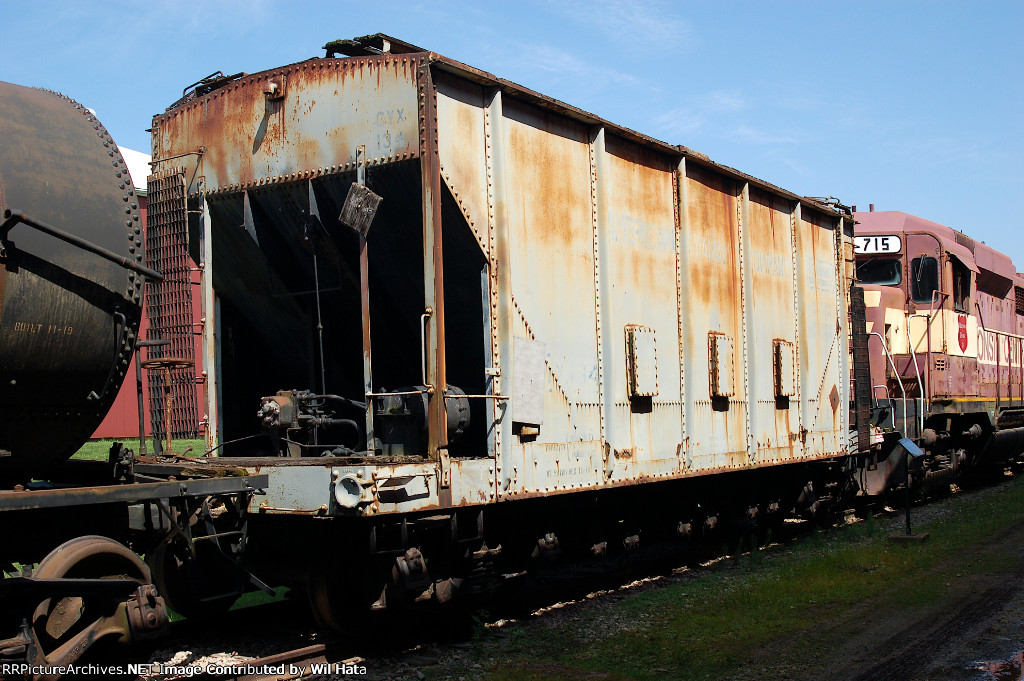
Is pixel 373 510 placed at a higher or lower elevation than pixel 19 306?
lower

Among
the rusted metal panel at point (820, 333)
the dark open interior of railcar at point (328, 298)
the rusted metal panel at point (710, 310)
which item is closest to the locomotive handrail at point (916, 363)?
the rusted metal panel at point (820, 333)

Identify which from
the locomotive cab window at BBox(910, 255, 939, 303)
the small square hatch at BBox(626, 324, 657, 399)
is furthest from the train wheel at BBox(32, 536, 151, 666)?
the locomotive cab window at BBox(910, 255, 939, 303)

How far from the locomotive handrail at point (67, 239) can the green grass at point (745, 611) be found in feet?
10.7

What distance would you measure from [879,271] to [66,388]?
13731 millimetres

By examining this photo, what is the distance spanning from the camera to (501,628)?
7176 mm

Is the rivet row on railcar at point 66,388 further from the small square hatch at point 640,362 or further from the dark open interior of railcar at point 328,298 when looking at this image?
the small square hatch at point 640,362

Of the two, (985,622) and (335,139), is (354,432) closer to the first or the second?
(335,139)

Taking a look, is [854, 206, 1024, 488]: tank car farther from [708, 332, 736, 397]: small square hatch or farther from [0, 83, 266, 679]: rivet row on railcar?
[0, 83, 266, 679]: rivet row on railcar

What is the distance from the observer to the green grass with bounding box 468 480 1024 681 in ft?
20.3

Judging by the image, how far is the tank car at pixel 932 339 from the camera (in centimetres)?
1425

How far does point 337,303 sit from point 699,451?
376 cm

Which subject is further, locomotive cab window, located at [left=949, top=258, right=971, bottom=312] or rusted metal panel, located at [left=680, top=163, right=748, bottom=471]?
locomotive cab window, located at [left=949, top=258, right=971, bottom=312]

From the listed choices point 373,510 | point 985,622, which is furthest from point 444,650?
point 985,622

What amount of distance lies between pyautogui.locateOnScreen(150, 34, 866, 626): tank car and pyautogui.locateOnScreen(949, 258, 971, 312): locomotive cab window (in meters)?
7.61
